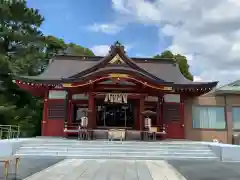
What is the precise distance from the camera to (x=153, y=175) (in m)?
6.21

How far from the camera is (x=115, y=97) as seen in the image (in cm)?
1339

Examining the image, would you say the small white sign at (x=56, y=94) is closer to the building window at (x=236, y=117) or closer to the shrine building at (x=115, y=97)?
the shrine building at (x=115, y=97)

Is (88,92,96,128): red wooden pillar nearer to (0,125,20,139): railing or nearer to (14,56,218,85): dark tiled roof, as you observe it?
(0,125,20,139): railing

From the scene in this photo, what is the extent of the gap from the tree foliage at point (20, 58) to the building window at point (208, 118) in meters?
11.7

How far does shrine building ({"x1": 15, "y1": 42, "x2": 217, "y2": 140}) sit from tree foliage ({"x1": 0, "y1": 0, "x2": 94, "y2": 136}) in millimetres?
4174

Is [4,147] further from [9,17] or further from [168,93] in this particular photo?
[9,17]

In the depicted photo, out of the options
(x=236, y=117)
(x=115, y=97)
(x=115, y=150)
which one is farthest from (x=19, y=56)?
(x=236, y=117)

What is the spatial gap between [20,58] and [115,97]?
10025 millimetres

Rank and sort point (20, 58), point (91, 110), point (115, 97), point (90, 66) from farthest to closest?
point (20, 58) < point (90, 66) < point (115, 97) < point (91, 110)

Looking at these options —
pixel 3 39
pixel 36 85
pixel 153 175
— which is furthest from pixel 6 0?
pixel 153 175

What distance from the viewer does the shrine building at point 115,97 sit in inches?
507

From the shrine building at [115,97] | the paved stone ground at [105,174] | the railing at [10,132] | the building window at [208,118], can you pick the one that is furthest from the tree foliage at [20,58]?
the paved stone ground at [105,174]

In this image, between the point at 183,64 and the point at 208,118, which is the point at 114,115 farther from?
the point at 183,64

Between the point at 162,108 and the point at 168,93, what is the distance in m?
0.98
